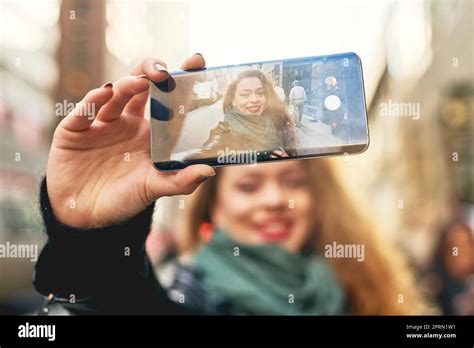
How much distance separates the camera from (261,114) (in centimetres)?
268

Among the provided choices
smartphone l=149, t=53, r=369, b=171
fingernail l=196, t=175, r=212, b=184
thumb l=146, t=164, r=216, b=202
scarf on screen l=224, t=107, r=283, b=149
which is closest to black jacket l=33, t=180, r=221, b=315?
thumb l=146, t=164, r=216, b=202

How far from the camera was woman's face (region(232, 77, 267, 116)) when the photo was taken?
2684 millimetres

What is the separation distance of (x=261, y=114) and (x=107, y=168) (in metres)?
0.70

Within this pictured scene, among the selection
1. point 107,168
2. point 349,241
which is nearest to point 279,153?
point 349,241

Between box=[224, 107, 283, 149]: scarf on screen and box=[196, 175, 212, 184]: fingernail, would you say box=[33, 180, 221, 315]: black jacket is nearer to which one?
box=[196, 175, 212, 184]: fingernail

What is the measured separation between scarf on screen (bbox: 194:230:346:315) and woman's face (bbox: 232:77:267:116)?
57 cm

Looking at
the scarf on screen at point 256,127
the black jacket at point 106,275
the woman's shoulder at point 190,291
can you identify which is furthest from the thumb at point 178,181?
the woman's shoulder at point 190,291

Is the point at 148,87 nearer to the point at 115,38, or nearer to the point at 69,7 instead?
the point at 115,38

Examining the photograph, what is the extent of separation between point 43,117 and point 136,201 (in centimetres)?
61

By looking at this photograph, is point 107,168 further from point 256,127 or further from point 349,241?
point 349,241

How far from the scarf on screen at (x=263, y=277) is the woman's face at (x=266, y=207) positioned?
45 mm

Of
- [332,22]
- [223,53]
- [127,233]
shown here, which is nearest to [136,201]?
[127,233]

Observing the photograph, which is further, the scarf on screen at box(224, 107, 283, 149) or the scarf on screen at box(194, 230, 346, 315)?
the scarf on screen at box(194, 230, 346, 315)

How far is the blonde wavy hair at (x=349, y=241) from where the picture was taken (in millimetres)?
2828
